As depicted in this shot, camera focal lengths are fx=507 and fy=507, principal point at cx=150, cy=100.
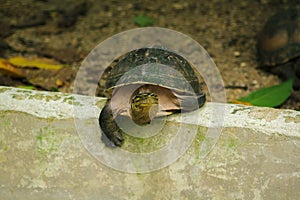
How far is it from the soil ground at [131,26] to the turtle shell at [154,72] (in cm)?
114

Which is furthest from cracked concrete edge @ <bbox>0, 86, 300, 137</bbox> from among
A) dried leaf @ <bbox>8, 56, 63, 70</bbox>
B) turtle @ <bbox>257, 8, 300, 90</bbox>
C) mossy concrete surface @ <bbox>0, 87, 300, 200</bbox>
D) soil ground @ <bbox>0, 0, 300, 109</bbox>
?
turtle @ <bbox>257, 8, 300, 90</bbox>

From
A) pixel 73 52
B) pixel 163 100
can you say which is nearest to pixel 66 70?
pixel 73 52

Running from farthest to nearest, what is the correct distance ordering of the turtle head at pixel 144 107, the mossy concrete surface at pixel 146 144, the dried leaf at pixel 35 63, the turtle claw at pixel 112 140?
the dried leaf at pixel 35 63 < the turtle claw at pixel 112 140 < the mossy concrete surface at pixel 146 144 < the turtle head at pixel 144 107

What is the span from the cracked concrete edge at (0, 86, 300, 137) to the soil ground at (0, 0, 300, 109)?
104cm

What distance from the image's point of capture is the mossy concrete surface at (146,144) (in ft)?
6.34

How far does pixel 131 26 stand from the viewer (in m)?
3.95

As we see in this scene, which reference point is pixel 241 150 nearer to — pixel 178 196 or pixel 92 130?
pixel 178 196

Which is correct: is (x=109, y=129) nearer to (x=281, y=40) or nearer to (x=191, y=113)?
(x=191, y=113)

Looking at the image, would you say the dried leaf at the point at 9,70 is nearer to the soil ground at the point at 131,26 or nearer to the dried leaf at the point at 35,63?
the soil ground at the point at 131,26

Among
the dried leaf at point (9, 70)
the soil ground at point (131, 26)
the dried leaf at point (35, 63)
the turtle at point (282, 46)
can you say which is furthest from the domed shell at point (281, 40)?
the dried leaf at point (9, 70)

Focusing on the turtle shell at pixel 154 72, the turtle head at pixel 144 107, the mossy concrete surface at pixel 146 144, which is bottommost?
the mossy concrete surface at pixel 146 144

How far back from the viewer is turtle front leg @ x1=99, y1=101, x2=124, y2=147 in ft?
6.46

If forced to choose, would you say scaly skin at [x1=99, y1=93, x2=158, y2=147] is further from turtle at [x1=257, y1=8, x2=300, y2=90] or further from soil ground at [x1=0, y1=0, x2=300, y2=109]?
turtle at [x1=257, y1=8, x2=300, y2=90]

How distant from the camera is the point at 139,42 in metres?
3.71
